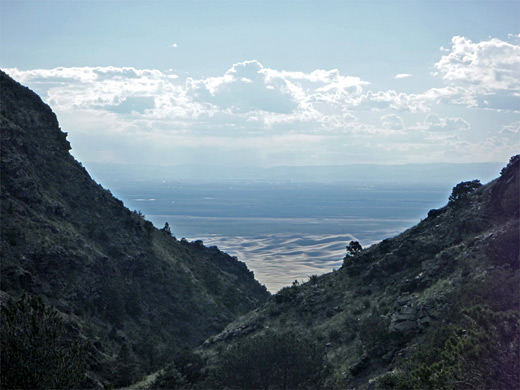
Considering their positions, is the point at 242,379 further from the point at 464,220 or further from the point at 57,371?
the point at 464,220

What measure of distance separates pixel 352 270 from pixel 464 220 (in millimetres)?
9590

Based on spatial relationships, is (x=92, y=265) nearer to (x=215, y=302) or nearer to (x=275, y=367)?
(x=215, y=302)

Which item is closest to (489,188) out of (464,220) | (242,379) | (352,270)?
(464,220)

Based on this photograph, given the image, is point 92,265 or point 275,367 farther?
point 92,265

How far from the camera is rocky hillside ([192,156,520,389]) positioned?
14312mm

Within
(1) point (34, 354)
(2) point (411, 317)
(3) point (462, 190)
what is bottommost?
(2) point (411, 317)

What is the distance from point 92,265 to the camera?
47844mm

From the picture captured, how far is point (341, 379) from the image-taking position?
88.7ft

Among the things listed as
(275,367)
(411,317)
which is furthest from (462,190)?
(275,367)

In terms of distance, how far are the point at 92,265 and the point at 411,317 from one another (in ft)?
102

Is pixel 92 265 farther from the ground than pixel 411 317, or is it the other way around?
pixel 411 317

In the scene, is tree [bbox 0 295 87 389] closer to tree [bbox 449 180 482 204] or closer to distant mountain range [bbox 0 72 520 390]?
distant mountain range [bbox 0 72 520 390]

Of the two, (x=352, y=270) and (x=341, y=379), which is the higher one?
(x=352, y=270)

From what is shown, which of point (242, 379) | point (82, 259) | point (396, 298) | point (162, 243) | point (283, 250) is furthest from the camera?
point (283, 250)
